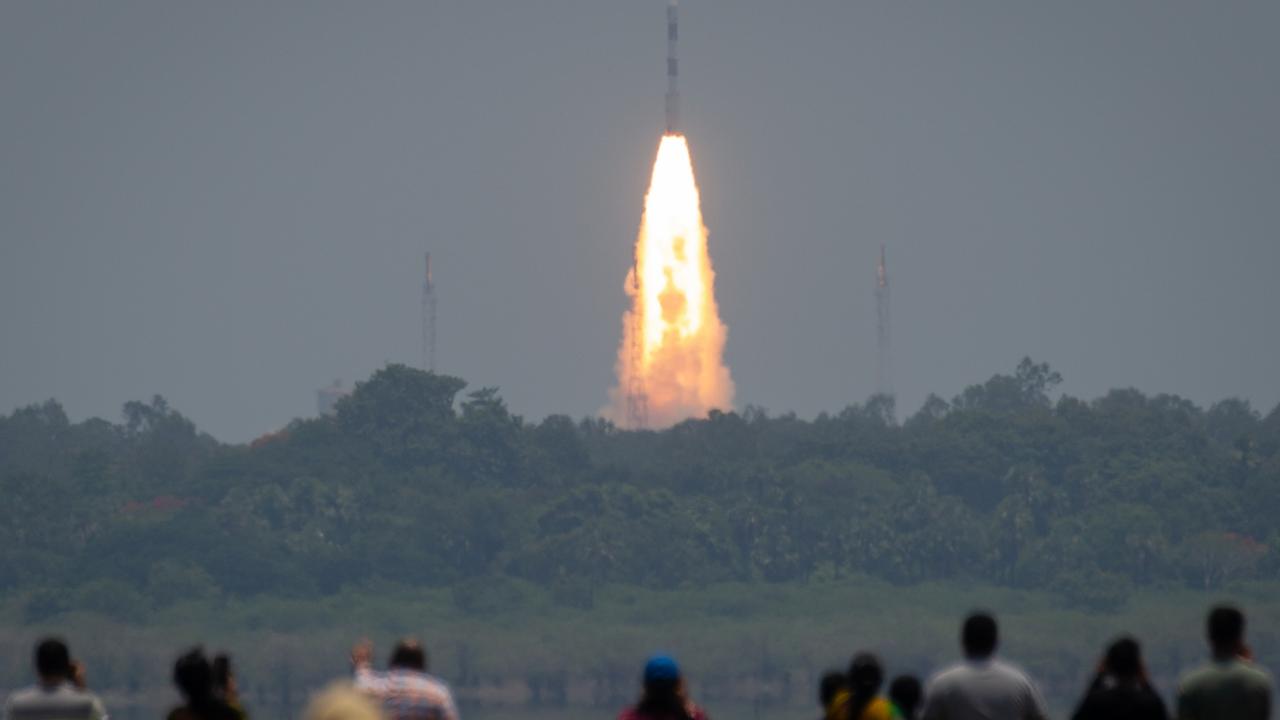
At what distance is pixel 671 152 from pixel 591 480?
59.7ft

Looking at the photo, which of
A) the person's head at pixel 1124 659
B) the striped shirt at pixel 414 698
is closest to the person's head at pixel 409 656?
the striped shirt at pixel 414 698

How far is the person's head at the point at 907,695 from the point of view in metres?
21.8

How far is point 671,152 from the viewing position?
132625mm

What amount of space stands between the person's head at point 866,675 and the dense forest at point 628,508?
104118 millimetres

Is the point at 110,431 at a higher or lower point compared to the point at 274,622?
higher

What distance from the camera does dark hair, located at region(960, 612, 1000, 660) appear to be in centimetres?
1956

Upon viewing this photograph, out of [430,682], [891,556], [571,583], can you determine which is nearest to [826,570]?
[891,556]

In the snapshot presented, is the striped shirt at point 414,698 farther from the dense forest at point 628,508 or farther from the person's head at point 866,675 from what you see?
the dense forest at point 628,508

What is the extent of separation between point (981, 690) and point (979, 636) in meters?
0.39

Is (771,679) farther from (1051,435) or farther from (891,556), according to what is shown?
(1051,435)

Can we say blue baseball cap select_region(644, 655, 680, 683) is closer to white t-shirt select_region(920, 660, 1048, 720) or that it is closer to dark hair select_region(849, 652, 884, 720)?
dark hair select_region(849, 652, 884, 720)

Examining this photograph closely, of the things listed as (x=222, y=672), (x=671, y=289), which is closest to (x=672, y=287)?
(x=671, y=289)

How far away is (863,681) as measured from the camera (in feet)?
68.9

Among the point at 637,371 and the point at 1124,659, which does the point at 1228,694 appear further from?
the point at 637,371
